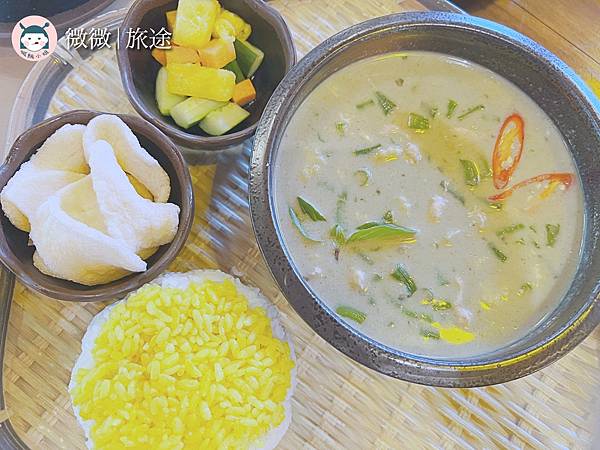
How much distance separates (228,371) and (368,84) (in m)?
0.81

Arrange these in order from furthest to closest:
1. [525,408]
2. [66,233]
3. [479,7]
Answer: [479,7] < [525,408] < [66,233]

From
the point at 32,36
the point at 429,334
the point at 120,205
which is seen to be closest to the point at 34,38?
the point at 32,36

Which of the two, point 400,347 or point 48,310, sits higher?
point 400,347

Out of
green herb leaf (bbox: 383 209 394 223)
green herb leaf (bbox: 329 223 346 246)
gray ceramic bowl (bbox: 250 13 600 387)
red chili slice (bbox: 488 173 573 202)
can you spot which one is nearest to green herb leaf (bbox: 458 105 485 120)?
gray ceramic bowl (bbox: 250 13 600 387)

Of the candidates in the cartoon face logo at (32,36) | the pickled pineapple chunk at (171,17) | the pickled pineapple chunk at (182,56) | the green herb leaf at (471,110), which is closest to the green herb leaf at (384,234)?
the green herb leaf at (471,110)

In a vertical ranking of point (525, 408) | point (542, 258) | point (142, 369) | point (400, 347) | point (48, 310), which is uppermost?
point (542, 258)

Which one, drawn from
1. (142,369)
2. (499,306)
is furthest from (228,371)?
(499,306)

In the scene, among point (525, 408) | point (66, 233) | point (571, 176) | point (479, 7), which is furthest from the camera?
point (479, 7)

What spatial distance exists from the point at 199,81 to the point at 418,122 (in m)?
0.60

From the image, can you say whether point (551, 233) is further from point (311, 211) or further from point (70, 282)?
point (70, 282)

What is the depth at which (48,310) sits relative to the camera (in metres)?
1.77

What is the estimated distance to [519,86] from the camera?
1711mm

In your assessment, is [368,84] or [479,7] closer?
[368,84]

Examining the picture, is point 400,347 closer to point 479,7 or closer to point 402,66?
point 402,66
